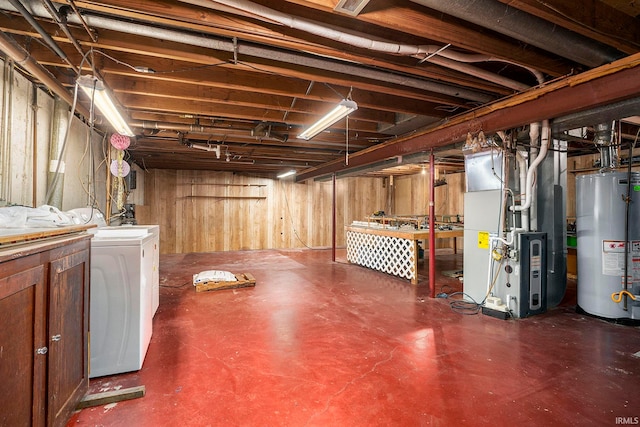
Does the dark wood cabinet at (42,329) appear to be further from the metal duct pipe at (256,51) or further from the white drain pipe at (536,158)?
the white drain pipe at (536,158)

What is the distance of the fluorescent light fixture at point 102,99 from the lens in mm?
2279

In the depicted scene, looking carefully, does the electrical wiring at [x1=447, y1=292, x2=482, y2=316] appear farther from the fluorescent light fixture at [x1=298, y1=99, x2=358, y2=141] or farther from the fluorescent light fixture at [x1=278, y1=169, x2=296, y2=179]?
the fluorescent light fixture at [x1=278, y1=169, x2=296, y2=179]

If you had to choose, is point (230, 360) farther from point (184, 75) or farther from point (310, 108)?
point (310, 108)

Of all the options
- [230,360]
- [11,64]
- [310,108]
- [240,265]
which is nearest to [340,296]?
[230,360]

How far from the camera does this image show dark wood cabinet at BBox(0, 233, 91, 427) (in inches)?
43.8

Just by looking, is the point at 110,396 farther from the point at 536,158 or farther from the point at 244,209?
A: the point at 244,209

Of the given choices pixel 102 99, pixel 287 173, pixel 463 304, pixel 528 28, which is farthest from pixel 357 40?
pixel 287 173

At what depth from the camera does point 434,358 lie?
2613 mm

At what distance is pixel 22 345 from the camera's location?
1203 millimetres

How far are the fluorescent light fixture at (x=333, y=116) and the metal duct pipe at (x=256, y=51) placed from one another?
1.09 ft

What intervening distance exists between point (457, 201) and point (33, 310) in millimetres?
9447

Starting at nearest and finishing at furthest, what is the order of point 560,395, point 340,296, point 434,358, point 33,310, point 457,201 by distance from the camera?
point 33,310 < point 560,395 < point 434,358 < point 340,296 < point 457,201

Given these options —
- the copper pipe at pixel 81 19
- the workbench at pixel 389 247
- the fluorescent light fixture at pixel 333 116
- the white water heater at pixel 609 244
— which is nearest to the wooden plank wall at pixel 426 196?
the workbench at pixel 389 247

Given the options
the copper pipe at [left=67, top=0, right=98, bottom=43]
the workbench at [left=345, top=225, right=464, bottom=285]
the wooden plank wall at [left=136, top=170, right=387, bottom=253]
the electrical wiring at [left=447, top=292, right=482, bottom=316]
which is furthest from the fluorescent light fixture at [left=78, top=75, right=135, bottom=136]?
the wooden plank wall at [left=136, top=170, right=387, bottom=253]
